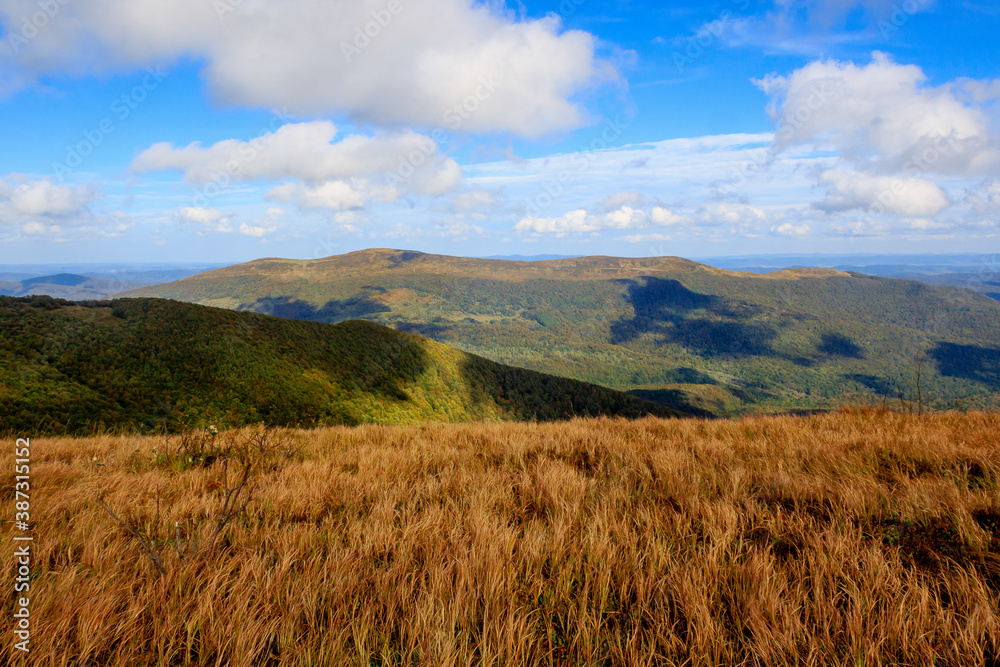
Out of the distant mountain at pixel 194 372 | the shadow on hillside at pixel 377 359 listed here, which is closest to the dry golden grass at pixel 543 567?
the distant mountain at pixel 194 372

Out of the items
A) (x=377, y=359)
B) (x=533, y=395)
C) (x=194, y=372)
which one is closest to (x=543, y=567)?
(x=194, y=372)

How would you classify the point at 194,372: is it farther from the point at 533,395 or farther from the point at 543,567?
the point at 533,395

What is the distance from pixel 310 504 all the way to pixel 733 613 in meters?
2.82

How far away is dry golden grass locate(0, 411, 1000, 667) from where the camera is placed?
162 cm

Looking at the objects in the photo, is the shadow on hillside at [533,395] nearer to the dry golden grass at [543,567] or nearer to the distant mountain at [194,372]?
the distant mountain at [194,372]

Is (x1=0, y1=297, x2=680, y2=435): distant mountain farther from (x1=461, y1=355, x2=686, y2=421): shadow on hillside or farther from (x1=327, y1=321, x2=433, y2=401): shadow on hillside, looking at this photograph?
(x1=461, y1=355, x2=686, y2=421): shadow on hillside

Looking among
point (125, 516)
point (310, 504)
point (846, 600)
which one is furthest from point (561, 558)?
point (125, 516)

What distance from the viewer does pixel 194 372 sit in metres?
27.5

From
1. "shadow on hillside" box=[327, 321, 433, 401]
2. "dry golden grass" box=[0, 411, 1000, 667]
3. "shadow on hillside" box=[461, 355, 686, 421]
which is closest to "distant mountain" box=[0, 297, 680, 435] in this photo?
"shadow on hillside" box=[327, 321, 433, 401]

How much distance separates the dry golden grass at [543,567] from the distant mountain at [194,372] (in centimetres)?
576

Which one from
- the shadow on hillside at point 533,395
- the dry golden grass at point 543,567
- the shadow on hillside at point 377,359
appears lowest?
the shadow on hillside at point 533,395

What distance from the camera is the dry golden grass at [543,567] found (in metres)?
1.62

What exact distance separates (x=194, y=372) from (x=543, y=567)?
32.9 m

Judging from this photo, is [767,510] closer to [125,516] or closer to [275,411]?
[125,516]
